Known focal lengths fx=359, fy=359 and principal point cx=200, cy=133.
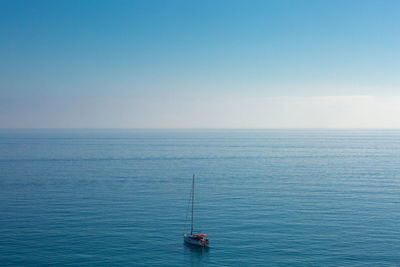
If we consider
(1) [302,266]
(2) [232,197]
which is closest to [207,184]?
(2) [232,197]

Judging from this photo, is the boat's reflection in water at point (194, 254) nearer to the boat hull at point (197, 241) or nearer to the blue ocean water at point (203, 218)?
the blue ocean water at point (203, 218)

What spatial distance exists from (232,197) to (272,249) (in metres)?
35.6

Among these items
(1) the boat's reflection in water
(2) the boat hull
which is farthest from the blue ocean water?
(2) the boat hull

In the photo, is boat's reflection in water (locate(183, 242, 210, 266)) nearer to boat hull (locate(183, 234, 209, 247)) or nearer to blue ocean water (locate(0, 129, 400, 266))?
blue ocean water (locate(0, 129, 400, 266))

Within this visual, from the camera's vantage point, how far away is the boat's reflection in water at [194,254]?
56.3 m

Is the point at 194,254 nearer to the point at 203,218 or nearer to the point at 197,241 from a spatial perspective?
the point at 197,241

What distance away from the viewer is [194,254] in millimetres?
58594

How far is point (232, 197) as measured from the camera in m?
94.9

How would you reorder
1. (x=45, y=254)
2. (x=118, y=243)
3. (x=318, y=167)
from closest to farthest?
(x=45, y=254) < (x=118, y=243) < (x=318, y=167)

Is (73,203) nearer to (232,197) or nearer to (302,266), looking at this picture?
(232,197)

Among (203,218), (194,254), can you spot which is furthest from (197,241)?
(203,218)

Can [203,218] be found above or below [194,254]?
above

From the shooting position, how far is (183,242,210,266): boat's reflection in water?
56.3m

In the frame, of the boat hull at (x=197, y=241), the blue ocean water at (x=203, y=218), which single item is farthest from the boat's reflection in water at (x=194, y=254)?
the boat hull at (x=197, y=241)
